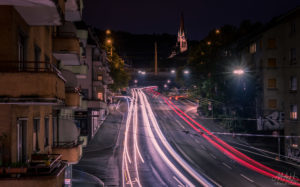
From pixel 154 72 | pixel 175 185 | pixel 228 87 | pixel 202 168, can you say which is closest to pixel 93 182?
pixel 175 185

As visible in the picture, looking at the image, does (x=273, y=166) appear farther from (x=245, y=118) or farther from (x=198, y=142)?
(x=245, y=118)

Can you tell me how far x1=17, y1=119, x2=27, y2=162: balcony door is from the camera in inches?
384

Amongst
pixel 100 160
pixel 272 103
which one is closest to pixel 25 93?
pixel 100 160

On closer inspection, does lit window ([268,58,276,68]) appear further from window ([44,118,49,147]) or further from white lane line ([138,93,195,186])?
window ([44,118,49,147])

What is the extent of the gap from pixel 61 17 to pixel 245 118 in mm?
46061

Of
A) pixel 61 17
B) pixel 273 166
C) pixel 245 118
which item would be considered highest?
pixel 61 17

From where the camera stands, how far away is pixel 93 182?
25266 mm

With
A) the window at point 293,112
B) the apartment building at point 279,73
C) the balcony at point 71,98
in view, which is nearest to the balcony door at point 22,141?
the balcony at point 71,98

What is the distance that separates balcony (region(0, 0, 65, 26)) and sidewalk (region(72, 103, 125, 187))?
50.8 ft

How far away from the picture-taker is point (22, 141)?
33.5 feet

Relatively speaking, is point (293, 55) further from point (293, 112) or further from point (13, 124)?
point (13, 124)

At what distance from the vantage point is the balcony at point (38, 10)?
7.96m

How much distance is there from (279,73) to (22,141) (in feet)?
142

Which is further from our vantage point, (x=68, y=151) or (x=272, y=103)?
(x=272, y=103)
